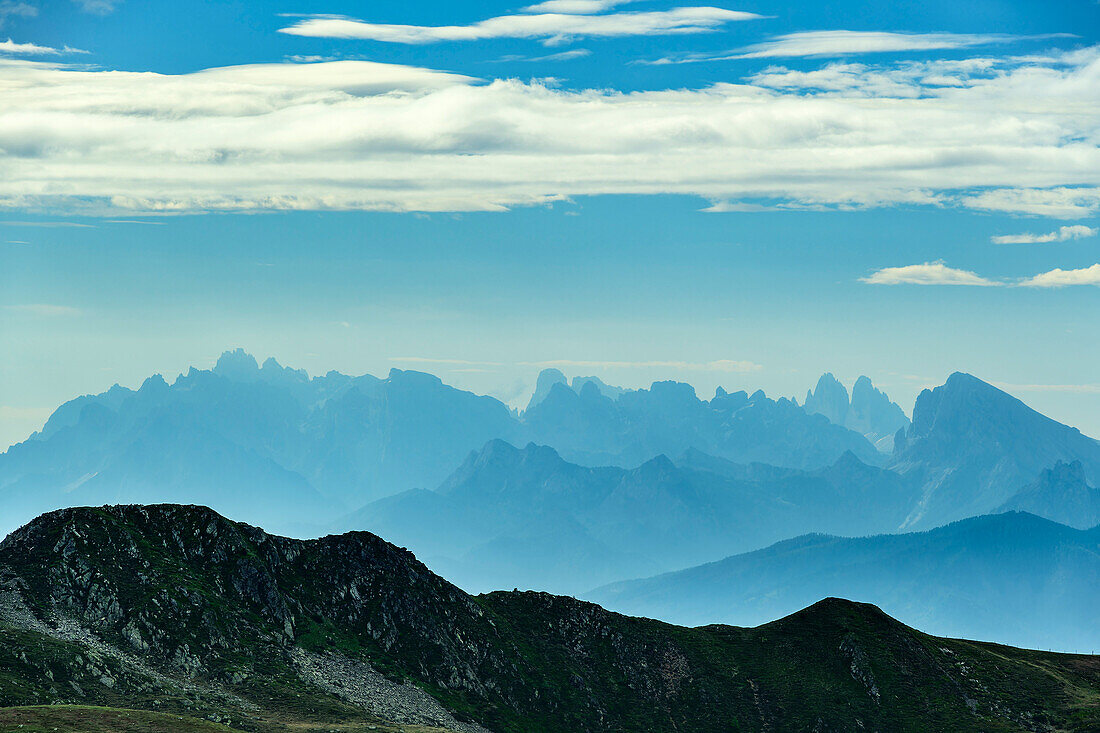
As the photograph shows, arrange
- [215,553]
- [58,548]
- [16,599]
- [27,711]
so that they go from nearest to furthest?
[27,711], [16,599], [58,548], [215,553]

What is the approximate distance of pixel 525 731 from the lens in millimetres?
192750

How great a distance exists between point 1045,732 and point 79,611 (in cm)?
18069

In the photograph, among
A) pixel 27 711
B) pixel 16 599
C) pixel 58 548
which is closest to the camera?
pixel 27 711

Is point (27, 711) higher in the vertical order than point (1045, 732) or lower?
lower

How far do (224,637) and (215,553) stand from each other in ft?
83.6

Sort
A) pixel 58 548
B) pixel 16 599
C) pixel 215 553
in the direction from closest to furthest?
pixel 16 599, pixel 58 548, pixel 215 553

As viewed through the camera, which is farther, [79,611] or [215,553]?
[215,553]

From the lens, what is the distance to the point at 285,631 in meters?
189

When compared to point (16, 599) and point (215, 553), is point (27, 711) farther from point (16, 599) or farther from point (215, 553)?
point (215, 553)

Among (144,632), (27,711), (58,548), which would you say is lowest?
(27,711)

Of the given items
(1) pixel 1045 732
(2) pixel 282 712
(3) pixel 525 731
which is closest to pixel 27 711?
(2) pixel 282 712

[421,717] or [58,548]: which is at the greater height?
[58,548]

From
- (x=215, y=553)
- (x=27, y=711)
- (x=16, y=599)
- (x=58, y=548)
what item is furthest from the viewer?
(x=215, y=553)

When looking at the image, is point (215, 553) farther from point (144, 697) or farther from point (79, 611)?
point (144, 697)
